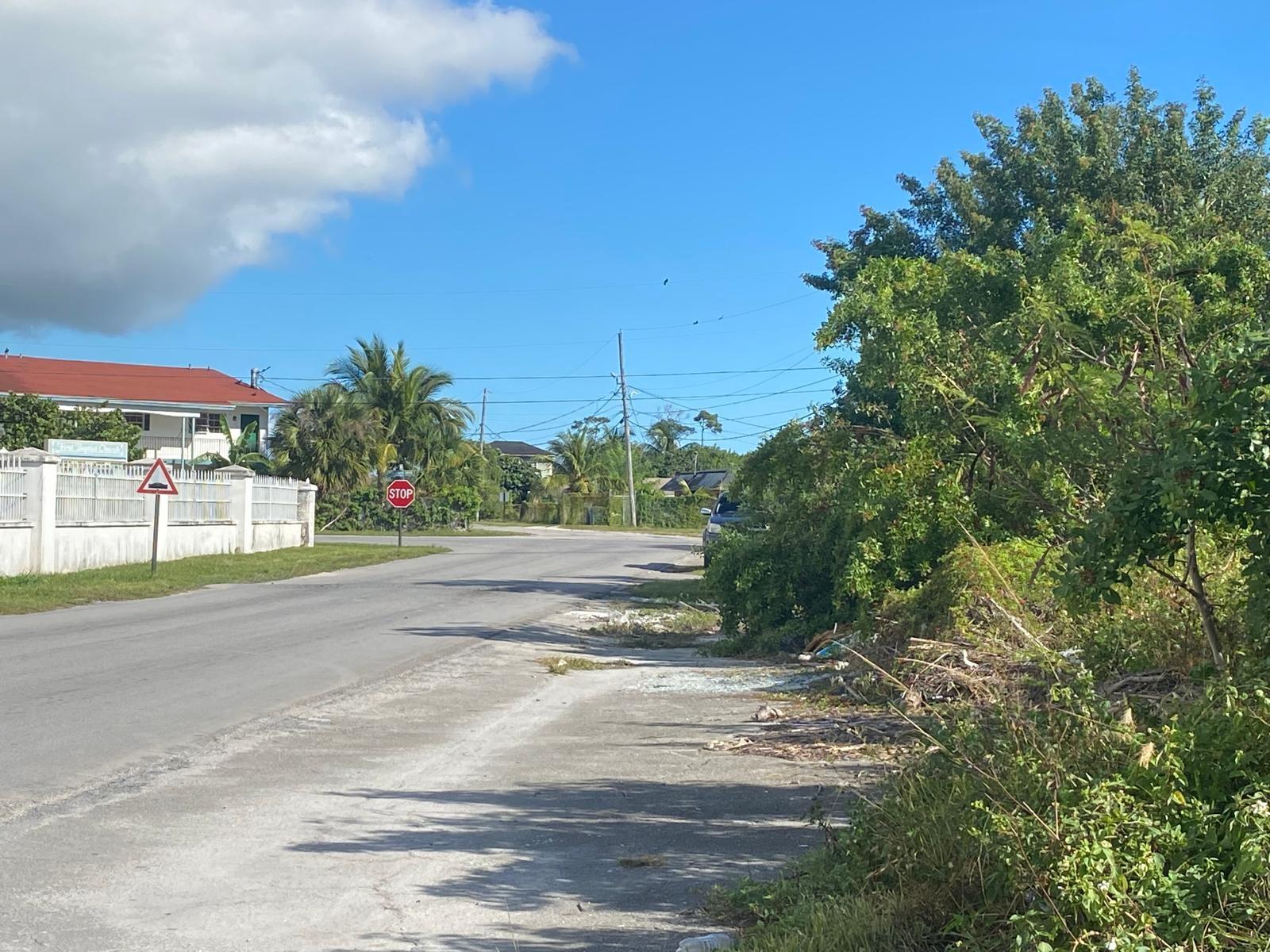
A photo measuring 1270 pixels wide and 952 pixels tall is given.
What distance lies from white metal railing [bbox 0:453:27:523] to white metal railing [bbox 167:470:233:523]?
5905 mm

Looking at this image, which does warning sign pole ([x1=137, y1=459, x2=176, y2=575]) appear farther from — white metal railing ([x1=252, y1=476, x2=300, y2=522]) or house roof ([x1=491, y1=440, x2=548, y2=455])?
house roof ([x1=491, y1=440, x2=548, y2=455])

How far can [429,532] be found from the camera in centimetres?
5838

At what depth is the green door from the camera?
61.9 meters

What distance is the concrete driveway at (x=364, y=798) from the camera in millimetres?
5352

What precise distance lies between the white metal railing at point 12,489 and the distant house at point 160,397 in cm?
3332

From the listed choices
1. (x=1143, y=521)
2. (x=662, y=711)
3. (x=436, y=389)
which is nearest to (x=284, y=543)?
(x=436, y=389)

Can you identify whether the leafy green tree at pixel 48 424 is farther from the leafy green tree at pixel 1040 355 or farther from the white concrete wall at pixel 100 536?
the leafy green tree at pixel 1040 355

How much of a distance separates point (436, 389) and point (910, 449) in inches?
2040

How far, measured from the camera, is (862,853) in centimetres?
520

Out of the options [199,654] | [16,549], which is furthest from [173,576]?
[199,654]

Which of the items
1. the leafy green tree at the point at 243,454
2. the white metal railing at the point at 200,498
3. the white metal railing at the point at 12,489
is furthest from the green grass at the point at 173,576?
the leafy green tree at the point at 243,454

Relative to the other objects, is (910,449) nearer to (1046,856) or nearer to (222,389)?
(1046,856)

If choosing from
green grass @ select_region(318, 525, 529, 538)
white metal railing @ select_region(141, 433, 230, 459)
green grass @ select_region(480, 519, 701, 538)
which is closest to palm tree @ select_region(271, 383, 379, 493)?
green grass @ select_region(318, 525, 529, 538)

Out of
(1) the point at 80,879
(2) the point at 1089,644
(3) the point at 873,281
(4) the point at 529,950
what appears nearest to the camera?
(4) the point at 529,950
